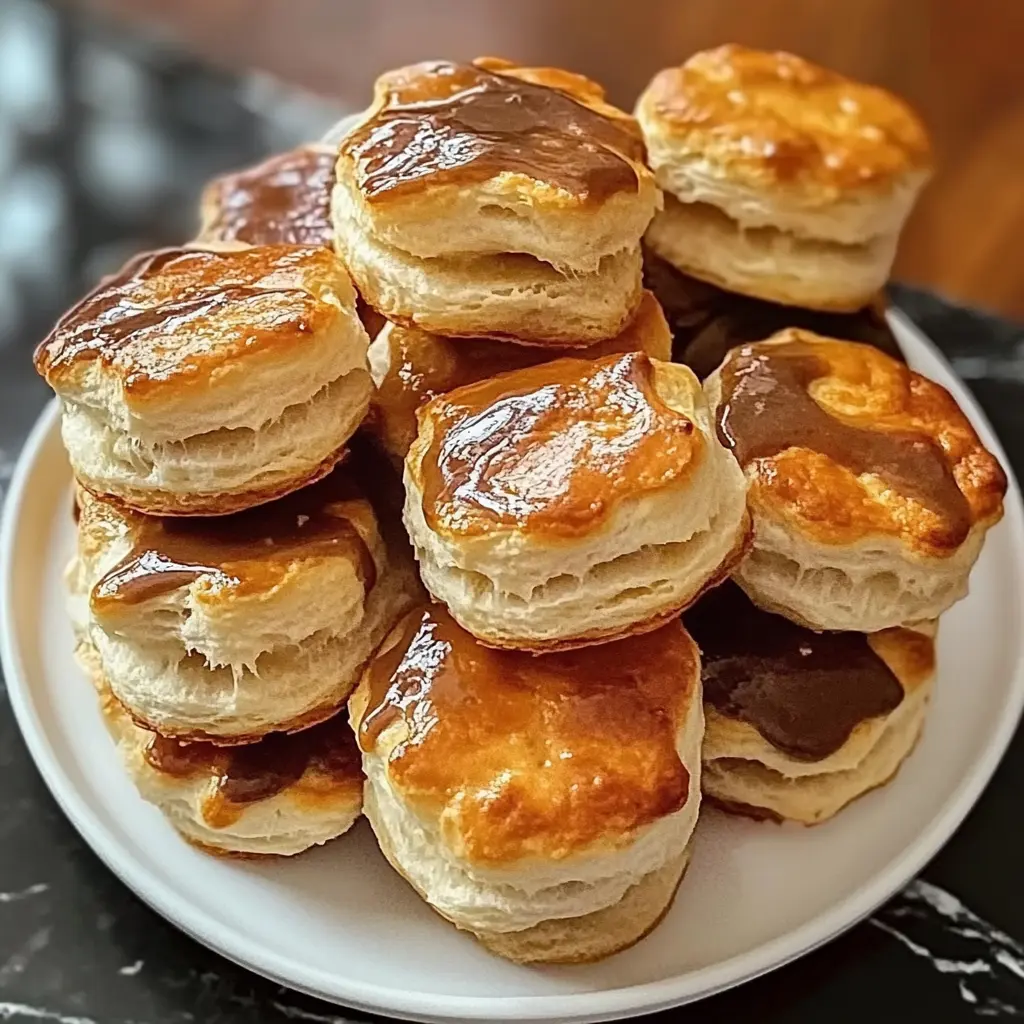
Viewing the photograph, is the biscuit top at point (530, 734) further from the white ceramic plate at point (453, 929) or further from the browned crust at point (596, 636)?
the white ceramic plate at point (453, 929)

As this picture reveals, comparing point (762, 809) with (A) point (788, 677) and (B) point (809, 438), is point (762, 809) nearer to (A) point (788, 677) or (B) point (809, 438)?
(A) point (788, 677)

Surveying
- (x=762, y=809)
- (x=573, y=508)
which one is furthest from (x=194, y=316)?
(x=762, y=809)

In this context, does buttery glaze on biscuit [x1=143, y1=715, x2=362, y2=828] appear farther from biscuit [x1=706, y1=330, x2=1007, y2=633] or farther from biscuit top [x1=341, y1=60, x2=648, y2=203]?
biscuit top [x1=341, y1=60, x2=648, y2=203]

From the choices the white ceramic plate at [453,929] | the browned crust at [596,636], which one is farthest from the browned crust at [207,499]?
the white ceramic plate at [453,929]

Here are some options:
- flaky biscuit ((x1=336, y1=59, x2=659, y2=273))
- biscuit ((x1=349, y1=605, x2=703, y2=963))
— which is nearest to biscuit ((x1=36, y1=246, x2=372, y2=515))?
flaky biscuit ((x1=336, y1=59, x2=659, y2=273))

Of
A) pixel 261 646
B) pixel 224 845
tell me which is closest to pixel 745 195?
pixel 261 646

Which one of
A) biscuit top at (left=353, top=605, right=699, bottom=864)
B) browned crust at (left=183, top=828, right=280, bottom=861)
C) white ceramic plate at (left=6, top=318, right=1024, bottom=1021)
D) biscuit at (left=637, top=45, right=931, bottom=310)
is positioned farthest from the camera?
biscuit at (left=637, top=45, right=931, bottom=310)
